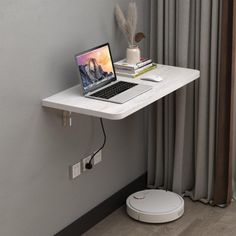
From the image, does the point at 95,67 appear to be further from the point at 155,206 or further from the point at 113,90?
the point at 155,206

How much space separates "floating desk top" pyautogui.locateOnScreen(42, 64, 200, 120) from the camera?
9.12 feet

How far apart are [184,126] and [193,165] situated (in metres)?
0.28

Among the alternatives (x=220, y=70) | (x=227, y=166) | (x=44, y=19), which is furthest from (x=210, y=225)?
(x=44, y=19)

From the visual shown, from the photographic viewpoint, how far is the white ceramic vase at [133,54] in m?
3.35

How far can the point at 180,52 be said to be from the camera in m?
3.53

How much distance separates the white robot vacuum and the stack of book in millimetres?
790

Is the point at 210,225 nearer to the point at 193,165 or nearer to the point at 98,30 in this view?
the point at 193,165

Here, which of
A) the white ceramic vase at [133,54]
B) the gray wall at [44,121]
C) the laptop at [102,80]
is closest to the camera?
the gray wall at [44,121]

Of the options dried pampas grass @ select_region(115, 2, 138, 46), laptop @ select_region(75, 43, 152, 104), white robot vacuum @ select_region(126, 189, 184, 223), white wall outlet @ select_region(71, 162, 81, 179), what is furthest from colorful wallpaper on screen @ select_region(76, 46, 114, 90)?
white robot vacuum @ select_region(126, 189, 184, 223)

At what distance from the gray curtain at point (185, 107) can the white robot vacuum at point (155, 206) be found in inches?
7.3

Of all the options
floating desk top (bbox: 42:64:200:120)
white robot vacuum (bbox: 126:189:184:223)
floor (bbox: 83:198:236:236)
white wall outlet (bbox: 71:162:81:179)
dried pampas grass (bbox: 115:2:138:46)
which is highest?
dried pampas grass (bbox: 115:2:138:46)

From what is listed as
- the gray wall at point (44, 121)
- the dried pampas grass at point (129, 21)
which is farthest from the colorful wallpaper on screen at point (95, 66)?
the dried pampas grass at point (129, 21)

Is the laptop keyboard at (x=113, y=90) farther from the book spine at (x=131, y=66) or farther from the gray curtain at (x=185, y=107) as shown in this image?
the gray curtain at (x=185, y=107)

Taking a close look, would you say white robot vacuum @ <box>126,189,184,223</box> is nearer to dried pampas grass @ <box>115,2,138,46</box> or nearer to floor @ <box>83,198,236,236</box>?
floor @ <box>83,198,236,236</box>
